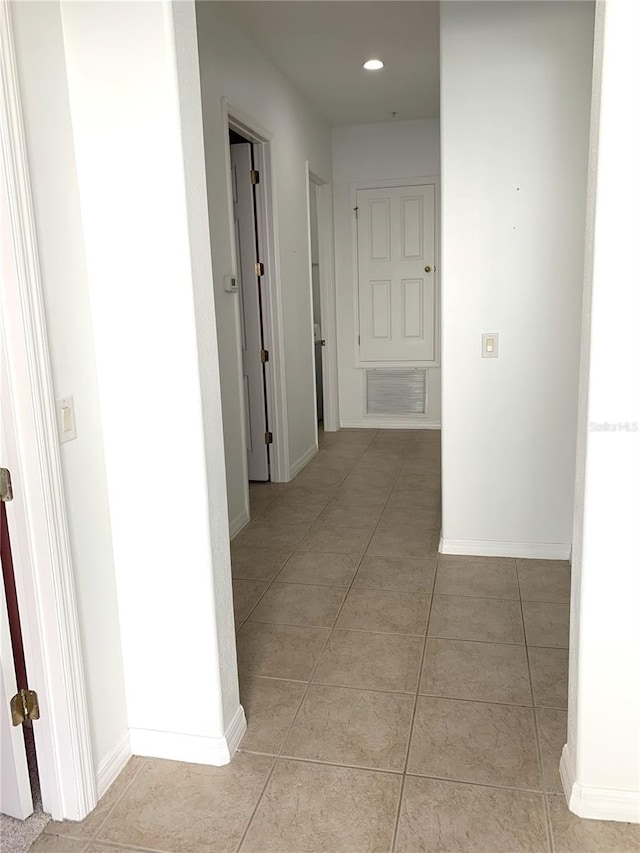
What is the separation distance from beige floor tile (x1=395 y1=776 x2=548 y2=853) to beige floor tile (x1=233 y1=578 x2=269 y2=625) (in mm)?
1171

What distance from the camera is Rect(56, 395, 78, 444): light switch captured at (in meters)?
1.66

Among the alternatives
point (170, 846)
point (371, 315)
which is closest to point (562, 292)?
point (170, 846)

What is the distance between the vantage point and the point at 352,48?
4.19m

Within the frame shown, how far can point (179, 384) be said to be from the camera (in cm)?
175

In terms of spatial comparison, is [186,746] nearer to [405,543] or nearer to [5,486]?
[5,486]

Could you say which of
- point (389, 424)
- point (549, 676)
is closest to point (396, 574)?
point (549, 676)

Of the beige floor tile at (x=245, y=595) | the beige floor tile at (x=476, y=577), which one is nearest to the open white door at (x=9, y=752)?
Answer: the beige floor tile at (x=245, y=595)

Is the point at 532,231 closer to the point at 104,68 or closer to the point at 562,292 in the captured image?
the point at 562,292

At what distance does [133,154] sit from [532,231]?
6.51ft

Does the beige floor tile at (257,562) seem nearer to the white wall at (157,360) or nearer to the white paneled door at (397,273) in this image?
the white wall at (157,360)

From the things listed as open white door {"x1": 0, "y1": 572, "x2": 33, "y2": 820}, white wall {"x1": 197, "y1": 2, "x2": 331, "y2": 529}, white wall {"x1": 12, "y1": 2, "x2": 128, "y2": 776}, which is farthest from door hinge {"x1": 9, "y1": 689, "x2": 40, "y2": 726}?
white wall {"x1": 197, "y1": 2, "x2": 331, "y2": 529}

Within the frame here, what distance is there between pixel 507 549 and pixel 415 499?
1.01 metres

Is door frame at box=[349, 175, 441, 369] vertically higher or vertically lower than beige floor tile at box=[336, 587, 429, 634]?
higher

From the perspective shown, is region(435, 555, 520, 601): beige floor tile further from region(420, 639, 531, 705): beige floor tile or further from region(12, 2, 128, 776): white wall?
region(12, 2, 128, 776): white wall
